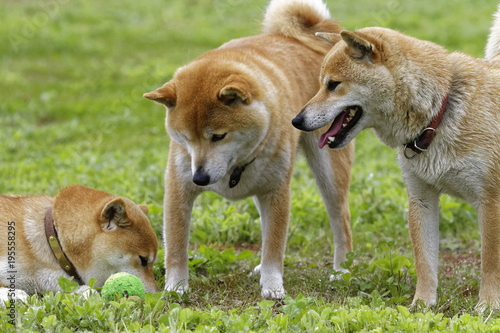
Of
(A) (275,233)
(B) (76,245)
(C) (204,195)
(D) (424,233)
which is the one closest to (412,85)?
(D) (424,233)

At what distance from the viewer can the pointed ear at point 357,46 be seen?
397 centimetres

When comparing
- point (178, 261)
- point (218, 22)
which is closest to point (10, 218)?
point (178, 261)

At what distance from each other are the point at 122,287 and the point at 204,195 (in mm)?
2809

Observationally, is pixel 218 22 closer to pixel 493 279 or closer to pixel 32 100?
pixel 32 100

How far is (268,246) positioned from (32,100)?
7912 millimetres

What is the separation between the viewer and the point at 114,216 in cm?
429

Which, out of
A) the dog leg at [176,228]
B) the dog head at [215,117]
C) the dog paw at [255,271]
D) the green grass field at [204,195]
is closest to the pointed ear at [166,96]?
the dog head at [215,117]

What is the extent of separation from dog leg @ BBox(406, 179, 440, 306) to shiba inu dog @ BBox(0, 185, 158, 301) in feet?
5.53

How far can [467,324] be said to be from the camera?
341 centimetres

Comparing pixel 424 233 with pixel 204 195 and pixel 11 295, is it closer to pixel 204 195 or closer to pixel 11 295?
pixel 11 295

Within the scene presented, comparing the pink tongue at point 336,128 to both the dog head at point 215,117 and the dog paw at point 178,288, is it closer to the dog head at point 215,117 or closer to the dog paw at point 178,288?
the dog head at point 215,117

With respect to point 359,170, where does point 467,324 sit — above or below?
above

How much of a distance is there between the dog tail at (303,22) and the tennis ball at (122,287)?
251 centimetres

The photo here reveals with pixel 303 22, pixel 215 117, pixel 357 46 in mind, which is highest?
pixel 357 46
